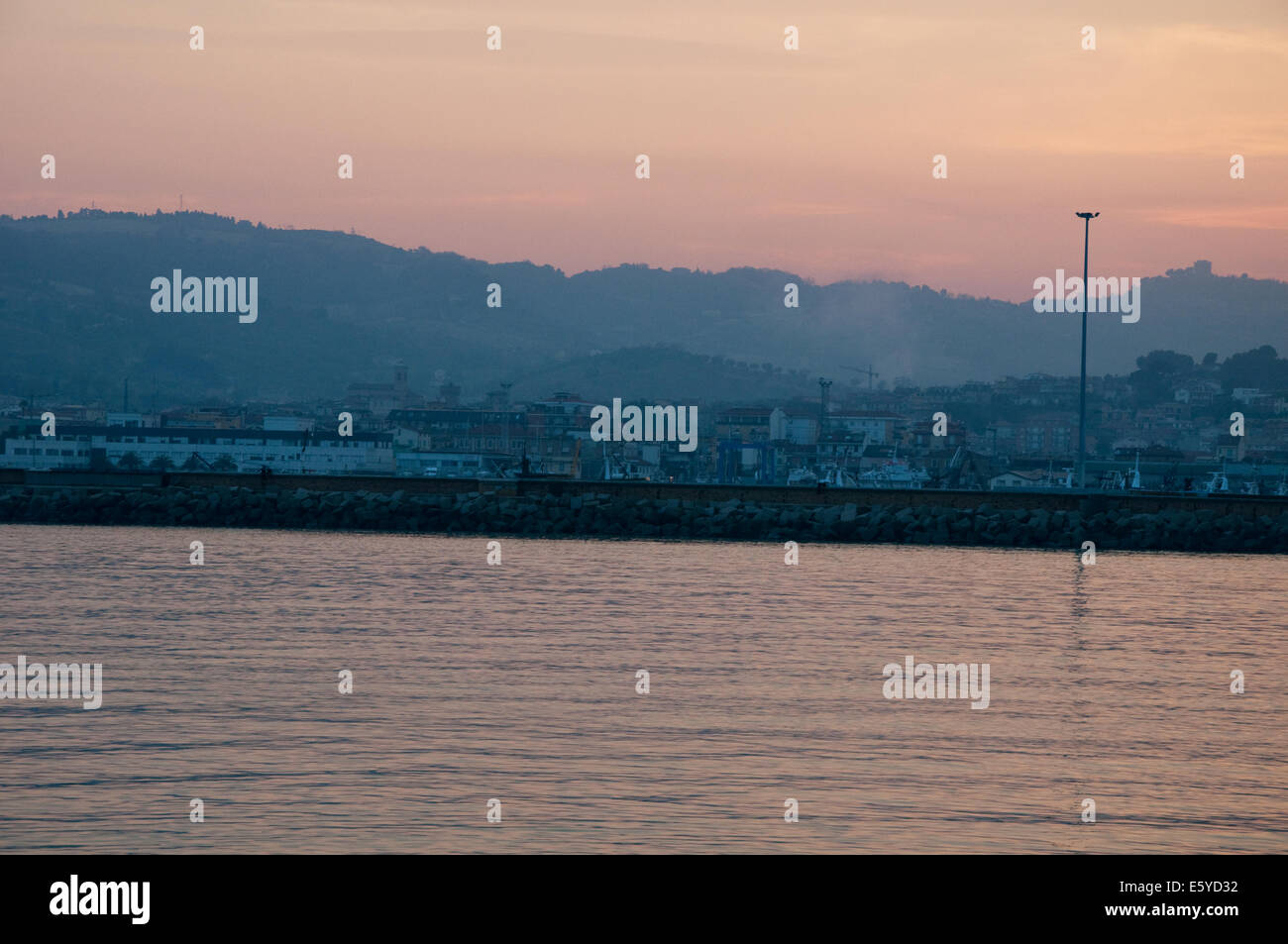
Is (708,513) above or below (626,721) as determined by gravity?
above

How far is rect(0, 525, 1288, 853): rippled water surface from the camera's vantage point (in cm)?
1020

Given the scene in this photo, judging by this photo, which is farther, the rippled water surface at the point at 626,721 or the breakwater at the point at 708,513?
the breakwater at the point at 708,513

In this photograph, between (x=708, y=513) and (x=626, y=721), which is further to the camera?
(x=708, y=513)

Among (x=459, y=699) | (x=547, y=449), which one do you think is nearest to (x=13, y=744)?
(x=459, y=699)

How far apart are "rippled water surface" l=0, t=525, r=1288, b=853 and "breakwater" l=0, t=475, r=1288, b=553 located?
15519 millimetres

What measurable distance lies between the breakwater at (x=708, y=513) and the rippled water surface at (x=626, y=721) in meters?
15.5

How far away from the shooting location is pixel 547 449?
15638cm

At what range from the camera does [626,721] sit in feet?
45.6

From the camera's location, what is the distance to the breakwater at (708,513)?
43281mm

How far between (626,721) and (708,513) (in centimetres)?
3110

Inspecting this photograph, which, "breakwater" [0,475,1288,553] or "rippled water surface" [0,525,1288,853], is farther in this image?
"breakwater" [0,475,1288,553]

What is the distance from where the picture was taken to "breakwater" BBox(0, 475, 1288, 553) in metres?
43.3

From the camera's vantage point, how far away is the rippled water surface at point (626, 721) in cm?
1020
